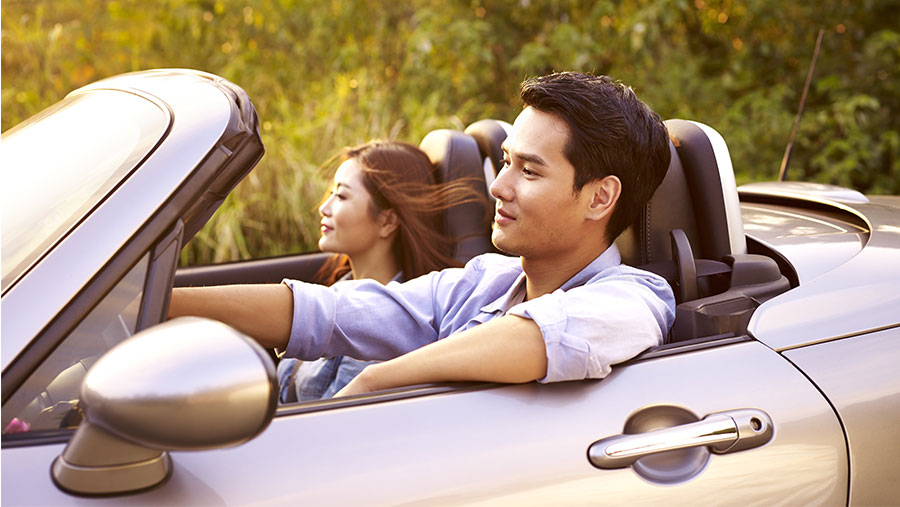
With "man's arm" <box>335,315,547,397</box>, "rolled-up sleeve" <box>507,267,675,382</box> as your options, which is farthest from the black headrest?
"man's arm" <box>335,315,547,397</box>

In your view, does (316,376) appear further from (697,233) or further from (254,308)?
(697,233)

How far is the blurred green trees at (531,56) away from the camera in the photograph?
273 inches

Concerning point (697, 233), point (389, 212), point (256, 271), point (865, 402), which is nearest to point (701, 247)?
point (697, 233)

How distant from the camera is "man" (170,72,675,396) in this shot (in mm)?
1769

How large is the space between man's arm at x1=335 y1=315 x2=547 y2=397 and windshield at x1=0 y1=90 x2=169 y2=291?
1.78 ft

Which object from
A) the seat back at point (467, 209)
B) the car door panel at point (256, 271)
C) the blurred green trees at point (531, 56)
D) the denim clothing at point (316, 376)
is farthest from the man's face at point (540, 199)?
the blurred green trees at point (531, 56)

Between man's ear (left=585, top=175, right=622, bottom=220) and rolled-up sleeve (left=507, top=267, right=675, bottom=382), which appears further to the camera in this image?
man's ear (left=585, top=175, right=622, bottom=220)

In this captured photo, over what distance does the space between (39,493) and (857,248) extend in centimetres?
163

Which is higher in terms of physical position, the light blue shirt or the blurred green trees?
the light blue shirt

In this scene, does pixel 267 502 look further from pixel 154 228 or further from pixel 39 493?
pixel 154 228

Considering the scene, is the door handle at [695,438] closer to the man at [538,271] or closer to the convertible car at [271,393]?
the convertible car at [271,393]

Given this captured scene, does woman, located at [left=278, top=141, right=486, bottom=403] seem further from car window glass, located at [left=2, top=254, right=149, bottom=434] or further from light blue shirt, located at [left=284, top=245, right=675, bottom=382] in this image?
car window glass, located at [left=2, top=254, right=149, bottom=434]

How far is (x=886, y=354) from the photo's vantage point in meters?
1.53

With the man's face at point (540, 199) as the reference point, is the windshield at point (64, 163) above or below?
above
